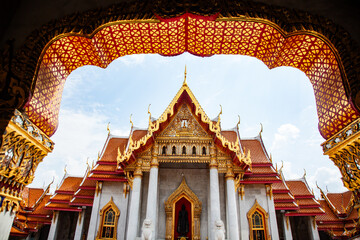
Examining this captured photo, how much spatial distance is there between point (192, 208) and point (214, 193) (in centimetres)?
188

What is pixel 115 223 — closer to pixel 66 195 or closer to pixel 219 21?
pixel 66 195

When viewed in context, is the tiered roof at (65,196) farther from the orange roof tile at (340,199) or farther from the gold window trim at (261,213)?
the orange roof tile at (340,199)

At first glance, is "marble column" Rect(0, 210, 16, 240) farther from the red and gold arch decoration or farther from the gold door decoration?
the gold door decoration

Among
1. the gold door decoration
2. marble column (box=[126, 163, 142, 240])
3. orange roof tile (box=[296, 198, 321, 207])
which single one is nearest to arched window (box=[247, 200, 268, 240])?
the gold door decoration

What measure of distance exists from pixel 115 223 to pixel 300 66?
1029 centimetres

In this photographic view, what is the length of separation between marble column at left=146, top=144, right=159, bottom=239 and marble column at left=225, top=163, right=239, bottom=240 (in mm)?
2994

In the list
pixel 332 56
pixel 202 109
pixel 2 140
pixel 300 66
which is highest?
pixel 202 109

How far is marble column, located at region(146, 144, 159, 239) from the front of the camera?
9.21 m

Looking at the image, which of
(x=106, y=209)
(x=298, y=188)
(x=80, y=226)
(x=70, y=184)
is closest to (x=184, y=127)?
(x=106, y=209)

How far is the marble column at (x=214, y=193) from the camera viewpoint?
9.17m

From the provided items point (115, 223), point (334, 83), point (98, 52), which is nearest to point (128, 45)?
point (98, 52)

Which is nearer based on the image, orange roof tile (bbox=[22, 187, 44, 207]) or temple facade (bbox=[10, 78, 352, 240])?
temple facade (bbox=[10, 78, 352, 240])

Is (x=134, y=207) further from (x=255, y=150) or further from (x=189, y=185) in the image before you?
(x=255, y=150)

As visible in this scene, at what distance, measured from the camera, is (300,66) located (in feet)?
→ 18.6
